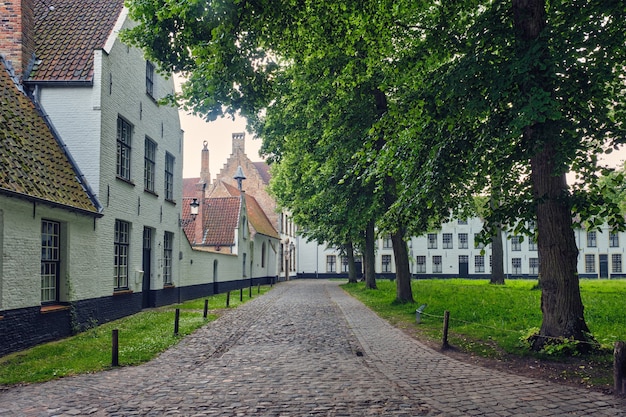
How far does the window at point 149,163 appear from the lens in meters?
18.2

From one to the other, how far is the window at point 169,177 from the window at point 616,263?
5237 centimetres

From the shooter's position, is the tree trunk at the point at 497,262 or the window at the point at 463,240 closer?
the tree trunk at the point at 497,262

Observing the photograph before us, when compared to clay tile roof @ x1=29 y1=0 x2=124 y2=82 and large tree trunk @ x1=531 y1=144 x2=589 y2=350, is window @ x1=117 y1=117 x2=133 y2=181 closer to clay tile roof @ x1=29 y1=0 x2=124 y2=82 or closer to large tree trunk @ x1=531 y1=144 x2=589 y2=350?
clay tile roof @ x1=29 y1=0 x2=124 y2=82

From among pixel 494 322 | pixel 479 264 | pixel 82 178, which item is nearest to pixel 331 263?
pixel 479 264

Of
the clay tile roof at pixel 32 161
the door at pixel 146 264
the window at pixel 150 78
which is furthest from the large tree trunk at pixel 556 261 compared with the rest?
the window at pixel 150 78

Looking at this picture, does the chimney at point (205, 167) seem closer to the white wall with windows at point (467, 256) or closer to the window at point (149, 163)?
the white wall with windows at point (467, 256)

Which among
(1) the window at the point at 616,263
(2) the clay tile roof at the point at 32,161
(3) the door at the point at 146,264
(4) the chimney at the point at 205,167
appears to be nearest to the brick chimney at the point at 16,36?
(2) the clay tile roof at the point at 32,161

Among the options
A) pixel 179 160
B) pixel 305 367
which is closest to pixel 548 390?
pixel 305 367

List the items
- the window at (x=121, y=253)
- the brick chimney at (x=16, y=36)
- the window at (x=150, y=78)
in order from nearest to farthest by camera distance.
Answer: the brick chimney at (x=16, y=36)
the window at (x=121, y=253)
the window at (x=150, y=78)

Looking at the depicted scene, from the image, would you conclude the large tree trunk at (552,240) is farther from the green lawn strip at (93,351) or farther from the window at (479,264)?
the window at (479,264)

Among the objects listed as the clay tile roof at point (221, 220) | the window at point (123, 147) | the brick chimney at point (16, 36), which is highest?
the brick chimney at point (16, 36)

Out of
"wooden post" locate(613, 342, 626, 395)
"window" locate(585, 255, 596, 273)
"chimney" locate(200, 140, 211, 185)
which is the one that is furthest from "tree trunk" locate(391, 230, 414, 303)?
"window" locate(585, 255, 596, 273)

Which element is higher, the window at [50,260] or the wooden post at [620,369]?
the window at [50,260]

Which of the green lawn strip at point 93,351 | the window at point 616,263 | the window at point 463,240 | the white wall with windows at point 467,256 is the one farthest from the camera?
the window at point 463,240
